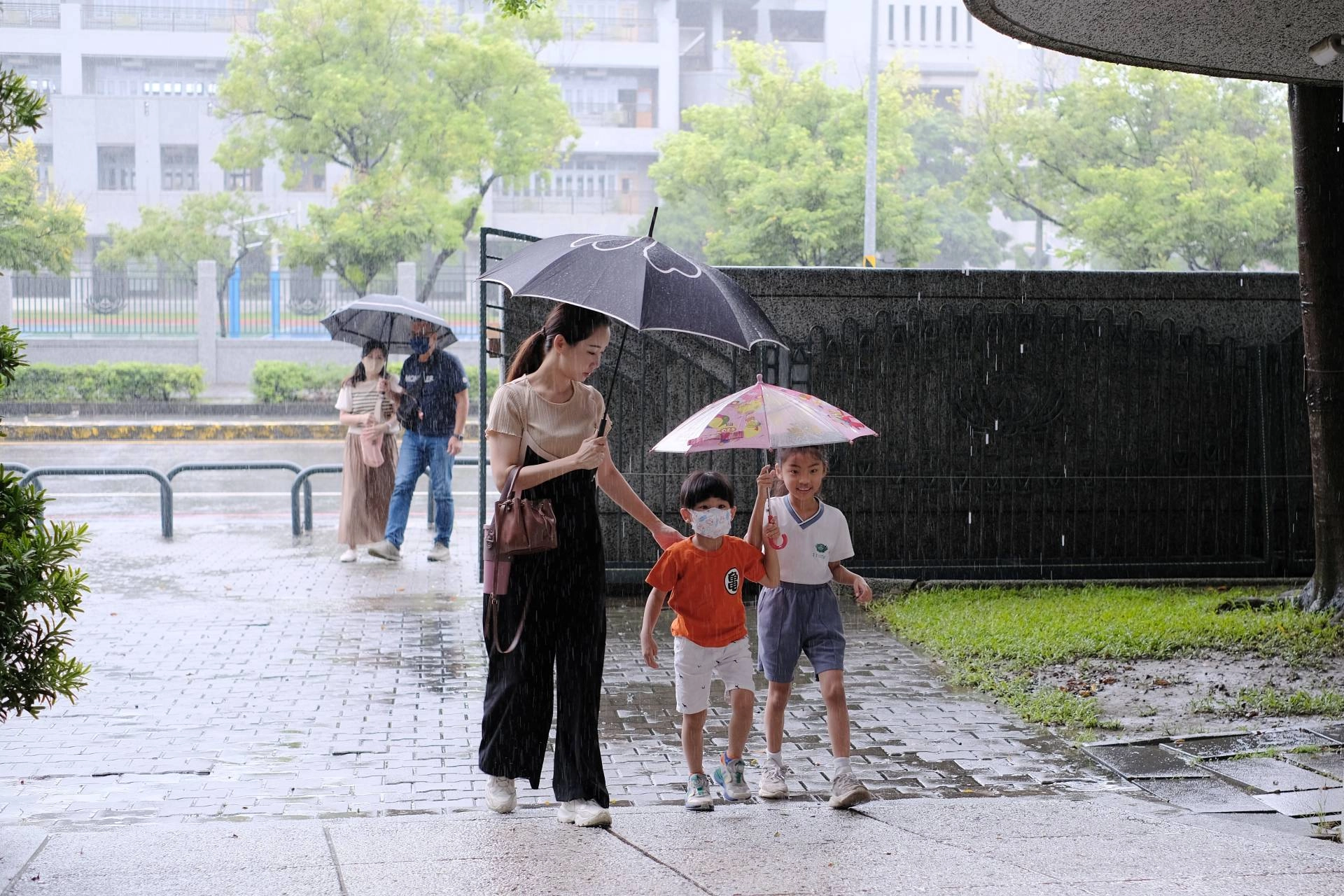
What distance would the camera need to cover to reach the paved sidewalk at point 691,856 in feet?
14.4

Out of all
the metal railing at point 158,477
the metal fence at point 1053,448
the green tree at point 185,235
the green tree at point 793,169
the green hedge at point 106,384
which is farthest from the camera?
the green tree at point 185,235

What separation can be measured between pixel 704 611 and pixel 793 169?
32170 mm

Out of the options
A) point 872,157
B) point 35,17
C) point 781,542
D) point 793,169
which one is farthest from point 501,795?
point 35,17

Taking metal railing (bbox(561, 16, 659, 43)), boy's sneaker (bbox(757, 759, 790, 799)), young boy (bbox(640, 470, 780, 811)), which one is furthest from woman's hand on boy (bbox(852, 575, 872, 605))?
metal railing (bbox(561, 16, 659, 43))

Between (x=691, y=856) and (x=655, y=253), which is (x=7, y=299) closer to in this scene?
(x=655, y=253)

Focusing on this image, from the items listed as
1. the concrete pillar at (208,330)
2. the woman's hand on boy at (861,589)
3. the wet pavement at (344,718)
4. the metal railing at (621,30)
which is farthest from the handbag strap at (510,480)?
the metal railing at (621,30)

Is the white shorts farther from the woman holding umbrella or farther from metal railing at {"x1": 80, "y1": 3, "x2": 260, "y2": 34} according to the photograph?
metal railing at {"x1": 80, "y1": 3, "x2": 260, "y2": 34}

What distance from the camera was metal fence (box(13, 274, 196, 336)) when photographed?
31344 millimetres

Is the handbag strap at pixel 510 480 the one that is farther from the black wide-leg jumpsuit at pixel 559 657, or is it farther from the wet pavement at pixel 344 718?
the wet pavement at pixel 344 718

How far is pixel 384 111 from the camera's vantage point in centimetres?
3412

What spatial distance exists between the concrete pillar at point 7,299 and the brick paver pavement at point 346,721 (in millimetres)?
20968

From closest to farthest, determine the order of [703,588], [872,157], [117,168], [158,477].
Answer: [703,588] < [158,477] < [872,157] < [117,168]

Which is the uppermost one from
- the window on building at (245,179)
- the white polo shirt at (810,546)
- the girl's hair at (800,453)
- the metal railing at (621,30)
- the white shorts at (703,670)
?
the metal railing at (621,30)

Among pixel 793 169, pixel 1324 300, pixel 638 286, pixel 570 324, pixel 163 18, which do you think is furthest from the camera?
pixel 163 18
